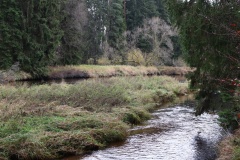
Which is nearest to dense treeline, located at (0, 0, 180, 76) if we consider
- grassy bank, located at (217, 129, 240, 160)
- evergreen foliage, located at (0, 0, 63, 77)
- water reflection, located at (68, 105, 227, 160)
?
evergreen foliage, located at (0, 0, 63, 77)

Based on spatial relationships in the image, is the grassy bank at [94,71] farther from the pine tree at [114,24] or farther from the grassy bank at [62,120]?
the grassy bank at [62,120]

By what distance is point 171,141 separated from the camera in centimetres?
948

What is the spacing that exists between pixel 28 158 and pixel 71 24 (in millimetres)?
31581

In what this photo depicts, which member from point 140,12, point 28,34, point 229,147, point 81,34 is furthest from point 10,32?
point 140,12

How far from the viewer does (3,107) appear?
9.41 meters

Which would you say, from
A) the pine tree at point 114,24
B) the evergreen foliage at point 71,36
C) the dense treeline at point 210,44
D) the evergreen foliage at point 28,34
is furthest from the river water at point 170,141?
the pine tree at point 114,24

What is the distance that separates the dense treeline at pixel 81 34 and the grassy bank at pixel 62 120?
17.6 meters

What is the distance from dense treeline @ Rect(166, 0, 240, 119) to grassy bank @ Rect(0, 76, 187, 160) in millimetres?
3146

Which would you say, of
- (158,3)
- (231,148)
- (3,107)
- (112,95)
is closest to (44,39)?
(112,95)

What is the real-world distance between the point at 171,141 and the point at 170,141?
33mm

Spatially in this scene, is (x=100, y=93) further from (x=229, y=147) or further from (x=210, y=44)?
(x=229, y=147)

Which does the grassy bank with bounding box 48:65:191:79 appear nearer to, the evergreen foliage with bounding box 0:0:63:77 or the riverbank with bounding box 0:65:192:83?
the riverbank with bounding box 0:65:192:83

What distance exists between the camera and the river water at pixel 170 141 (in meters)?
8.07

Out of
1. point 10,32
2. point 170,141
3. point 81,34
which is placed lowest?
point 170,141
